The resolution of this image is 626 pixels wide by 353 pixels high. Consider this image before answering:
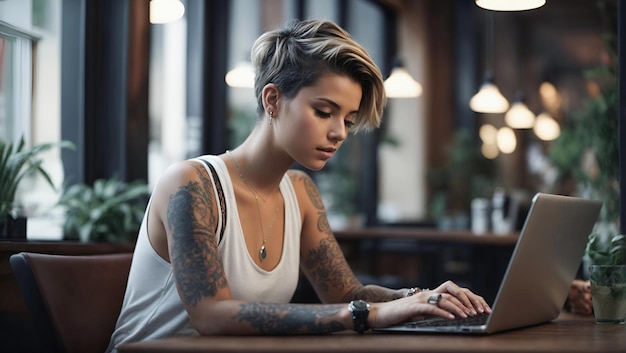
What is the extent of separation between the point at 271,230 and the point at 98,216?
176 centimetres

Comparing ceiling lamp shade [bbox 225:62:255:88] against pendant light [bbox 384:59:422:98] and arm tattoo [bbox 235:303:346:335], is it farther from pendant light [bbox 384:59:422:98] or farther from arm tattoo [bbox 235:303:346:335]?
arm tattoo [bbox 235:303:346:335]

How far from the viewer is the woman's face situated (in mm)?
2150

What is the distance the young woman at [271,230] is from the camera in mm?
1824

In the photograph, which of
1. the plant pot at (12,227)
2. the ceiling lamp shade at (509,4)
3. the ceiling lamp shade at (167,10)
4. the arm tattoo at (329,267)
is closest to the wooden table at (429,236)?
the ceiling lamp shade at (167,10)

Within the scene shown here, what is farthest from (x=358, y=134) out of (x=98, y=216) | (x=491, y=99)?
(x=98, y=216)

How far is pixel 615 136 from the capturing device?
4160 millimetres

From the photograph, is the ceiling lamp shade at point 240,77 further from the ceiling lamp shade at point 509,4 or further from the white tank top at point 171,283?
the white tank top at point 171,283

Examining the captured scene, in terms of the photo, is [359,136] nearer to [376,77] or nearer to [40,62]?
[40,62]

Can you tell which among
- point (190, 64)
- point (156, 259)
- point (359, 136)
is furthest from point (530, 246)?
point (359, 136)

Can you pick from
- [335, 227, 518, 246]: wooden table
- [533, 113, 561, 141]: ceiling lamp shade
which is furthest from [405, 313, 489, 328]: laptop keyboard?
[533, 113, 561, 141]: ceiling lamp shade

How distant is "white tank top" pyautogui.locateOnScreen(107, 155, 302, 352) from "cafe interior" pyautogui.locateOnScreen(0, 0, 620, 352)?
1.90 ft

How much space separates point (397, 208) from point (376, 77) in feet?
25.7

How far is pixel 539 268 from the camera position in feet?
6.38

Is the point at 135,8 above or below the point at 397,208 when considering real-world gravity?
above
